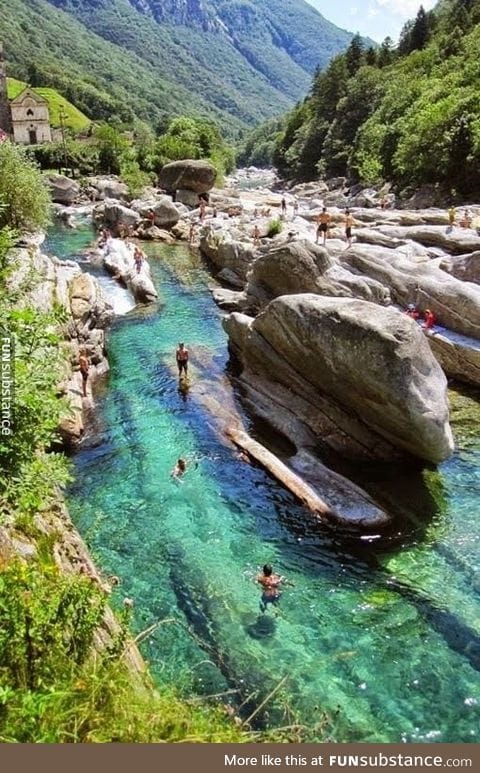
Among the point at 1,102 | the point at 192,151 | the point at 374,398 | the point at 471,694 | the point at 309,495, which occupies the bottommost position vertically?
the point at 471,694

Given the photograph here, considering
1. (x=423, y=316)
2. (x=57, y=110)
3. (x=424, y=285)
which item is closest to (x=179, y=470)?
(x=423, y=316)

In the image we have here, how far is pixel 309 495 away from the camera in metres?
19.1

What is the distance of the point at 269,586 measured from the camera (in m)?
15.5

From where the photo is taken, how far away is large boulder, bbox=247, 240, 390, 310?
27.1 meters

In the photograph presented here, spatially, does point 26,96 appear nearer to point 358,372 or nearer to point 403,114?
point 403,114

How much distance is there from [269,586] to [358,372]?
7654 mm

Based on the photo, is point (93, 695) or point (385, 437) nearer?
point (93, 695)

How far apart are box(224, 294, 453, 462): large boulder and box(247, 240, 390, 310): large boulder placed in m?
4.25

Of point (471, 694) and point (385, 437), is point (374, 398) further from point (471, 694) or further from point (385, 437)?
point (471, 694)

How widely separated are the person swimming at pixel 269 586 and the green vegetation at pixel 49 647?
190 inches

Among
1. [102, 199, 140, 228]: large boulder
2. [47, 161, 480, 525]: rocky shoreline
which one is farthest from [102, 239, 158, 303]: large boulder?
[102, 199, 140, 228]: large boulder

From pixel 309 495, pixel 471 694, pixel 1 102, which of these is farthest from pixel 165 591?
pixel 1 102

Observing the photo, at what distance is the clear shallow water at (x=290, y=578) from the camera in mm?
12734

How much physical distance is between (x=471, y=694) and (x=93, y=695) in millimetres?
9004
